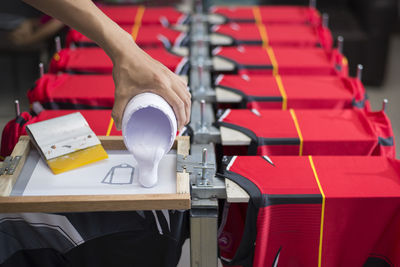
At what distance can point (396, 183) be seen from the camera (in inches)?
50.1

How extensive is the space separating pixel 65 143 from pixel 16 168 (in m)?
0.14

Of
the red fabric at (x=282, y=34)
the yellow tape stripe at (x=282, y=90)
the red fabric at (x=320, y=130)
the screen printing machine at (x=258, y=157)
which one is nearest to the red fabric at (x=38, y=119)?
the screen printing machine at (x=258, y=157)

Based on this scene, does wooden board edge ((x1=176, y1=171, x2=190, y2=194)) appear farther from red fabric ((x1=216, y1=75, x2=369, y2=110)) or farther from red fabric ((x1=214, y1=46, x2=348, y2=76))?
red fabric ((x1=214, y1=46, x2=348, y2=76))

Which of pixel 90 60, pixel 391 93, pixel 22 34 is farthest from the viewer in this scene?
pixel 391 93

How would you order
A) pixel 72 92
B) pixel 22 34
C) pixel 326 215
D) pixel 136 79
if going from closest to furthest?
1. pixel 136 79
2. pixel 326 215
3. pixel 72 92
4. pixel 22 34

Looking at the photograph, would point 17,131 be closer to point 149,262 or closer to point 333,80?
point 149,262

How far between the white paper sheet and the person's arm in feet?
0.55

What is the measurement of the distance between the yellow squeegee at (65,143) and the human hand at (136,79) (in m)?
0.23

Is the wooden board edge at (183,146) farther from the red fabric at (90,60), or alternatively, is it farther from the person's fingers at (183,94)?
the red fabric at (90,60)

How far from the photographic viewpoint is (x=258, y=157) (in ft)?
4.55

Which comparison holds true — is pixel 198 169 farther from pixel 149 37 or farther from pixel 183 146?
pixel 149 37

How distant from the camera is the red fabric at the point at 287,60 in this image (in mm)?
2078

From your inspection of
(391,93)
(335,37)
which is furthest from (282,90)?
(391,93)

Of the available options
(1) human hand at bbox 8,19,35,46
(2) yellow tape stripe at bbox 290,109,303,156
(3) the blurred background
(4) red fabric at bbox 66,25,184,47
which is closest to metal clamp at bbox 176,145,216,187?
(2) yellow tape stripe at bbox 290,109,303,156
